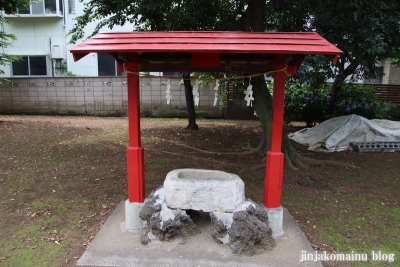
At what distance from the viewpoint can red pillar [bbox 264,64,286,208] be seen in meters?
3.64

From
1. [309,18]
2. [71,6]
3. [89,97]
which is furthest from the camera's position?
[71,6]

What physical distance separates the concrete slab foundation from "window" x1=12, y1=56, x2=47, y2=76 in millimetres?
13192

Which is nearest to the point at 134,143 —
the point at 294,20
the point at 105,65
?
the point at 294,20

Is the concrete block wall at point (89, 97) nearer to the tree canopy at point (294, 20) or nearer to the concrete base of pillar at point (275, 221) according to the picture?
the tree canopy at point (294, 20)

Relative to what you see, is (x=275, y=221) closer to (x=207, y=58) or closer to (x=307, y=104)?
(x=207, y=58)

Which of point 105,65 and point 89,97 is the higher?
point 105,65

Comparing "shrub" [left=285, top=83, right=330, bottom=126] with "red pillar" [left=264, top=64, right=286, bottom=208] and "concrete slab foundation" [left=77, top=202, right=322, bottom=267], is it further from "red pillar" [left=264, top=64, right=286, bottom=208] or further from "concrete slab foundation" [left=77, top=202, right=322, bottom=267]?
"concrete slab foundation" [left=77, top=202, right=322, bottom=267]

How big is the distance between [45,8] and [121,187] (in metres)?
12.3

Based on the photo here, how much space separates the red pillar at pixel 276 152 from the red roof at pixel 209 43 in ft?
1.46

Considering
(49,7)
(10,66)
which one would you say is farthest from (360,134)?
(10,66)

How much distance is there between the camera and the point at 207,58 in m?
3.70

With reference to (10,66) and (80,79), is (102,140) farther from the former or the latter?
(10,66)

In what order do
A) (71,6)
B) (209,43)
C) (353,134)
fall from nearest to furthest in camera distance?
(209,43)
(353,134)
(71,6)

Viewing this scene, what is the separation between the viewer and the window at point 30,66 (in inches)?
562
